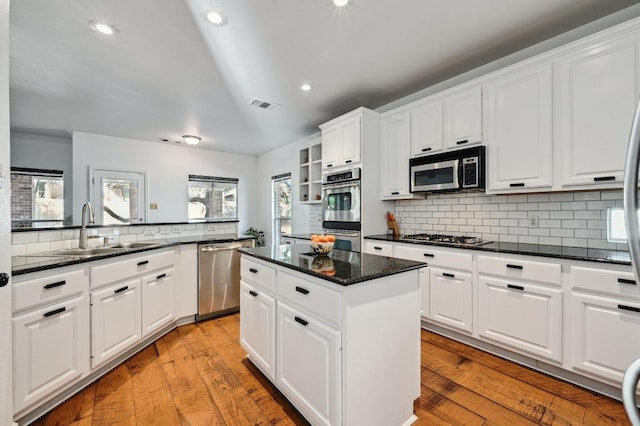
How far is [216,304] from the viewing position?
127 inches

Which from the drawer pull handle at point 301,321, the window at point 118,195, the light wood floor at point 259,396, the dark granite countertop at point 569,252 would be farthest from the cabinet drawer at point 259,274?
the window at point 118,195

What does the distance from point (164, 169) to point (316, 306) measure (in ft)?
17.5

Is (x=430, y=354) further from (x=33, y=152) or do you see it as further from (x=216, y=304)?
(x=33, y=152)

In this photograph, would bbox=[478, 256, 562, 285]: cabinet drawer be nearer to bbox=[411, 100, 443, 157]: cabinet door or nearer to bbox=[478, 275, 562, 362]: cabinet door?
bbox=[478, 275, 562, 362]: cabinet door

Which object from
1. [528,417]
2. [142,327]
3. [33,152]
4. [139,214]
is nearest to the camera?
[528,417]

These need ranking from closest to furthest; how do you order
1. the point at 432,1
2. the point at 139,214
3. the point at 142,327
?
the point at 432,1
the point at 142,327
the point at 139,214

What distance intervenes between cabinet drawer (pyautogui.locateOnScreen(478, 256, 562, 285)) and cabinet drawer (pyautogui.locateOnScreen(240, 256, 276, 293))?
5.61 ft

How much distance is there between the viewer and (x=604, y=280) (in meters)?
1.78

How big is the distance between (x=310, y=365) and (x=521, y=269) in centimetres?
173

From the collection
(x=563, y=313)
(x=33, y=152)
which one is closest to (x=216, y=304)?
(x=563, y=313)

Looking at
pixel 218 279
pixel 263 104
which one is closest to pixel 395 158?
pixel 263 104

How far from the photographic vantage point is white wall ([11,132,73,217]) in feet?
15.8

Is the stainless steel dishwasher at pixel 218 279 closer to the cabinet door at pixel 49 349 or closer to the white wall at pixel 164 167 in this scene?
the cabinet door at pixel 49 349

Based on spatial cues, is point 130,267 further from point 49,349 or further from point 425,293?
point 425,293
